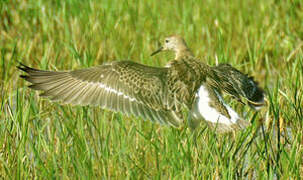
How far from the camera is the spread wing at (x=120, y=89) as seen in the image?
13.4 ft

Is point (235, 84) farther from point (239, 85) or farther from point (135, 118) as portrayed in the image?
point (135, 118)

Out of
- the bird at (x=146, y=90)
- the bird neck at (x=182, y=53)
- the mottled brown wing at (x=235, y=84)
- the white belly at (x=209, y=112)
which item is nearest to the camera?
the white belly at (x=209, y=112)

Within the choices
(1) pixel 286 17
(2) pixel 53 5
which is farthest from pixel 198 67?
(2) pixel 53 5

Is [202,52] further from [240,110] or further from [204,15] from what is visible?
[240,110]

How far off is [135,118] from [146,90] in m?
0.49

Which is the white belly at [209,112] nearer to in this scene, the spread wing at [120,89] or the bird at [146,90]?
the bird at [146,90]

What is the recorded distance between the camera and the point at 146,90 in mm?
4125

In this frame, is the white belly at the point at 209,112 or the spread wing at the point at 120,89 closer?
the white belly at the point at 209,112

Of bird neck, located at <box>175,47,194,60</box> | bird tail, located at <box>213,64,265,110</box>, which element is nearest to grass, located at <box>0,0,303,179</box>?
bird tail, located at <box>213,64,265,110</box>

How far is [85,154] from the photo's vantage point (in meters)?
3.81

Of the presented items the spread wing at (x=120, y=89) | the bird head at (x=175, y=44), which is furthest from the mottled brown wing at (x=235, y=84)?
the bird head at (x=175, y=44)

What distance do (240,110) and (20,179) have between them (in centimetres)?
195

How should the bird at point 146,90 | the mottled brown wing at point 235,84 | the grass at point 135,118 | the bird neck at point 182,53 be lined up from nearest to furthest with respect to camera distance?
the grass at point 135,118
the bird at point 146,90
the mottled brown wing at point 235,84
the bird neck at point 182,53

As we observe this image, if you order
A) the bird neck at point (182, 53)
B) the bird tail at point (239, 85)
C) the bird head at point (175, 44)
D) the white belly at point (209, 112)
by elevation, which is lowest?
the white belly at point (209, 112)
